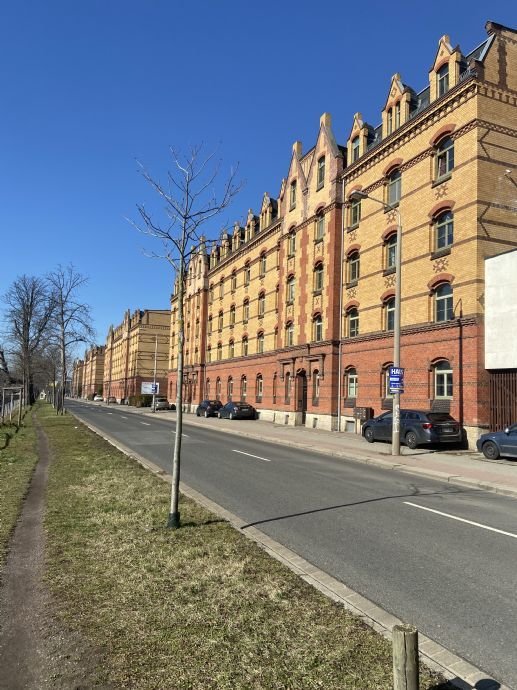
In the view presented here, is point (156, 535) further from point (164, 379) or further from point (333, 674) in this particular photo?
point (164, 379)

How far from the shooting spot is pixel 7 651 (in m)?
3.74

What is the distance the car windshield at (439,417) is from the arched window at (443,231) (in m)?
7.11

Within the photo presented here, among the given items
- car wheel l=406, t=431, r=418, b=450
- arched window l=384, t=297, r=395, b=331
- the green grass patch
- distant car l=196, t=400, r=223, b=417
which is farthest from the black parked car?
distant car l=196, t=400, r=223, b=417

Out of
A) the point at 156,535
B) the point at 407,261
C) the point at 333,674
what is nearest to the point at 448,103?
the point at 407,261

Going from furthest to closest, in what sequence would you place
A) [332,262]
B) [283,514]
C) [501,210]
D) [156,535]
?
1. [332,262]
2. [501,210]
3. [283,514]
4. [156,535]

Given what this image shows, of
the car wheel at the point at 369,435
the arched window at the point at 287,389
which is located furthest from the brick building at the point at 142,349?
the car wheel at the point at 369,435

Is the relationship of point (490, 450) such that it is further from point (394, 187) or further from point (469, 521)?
point (394, 187)

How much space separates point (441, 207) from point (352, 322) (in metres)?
8.74

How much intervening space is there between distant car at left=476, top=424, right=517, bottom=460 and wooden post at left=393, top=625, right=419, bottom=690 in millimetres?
15239

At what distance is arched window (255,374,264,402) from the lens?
40.4 meters

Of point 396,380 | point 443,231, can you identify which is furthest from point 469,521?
point 443,231

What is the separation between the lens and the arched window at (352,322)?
2861cm

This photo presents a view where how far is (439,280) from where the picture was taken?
21938 mm

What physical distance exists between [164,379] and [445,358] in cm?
7037
